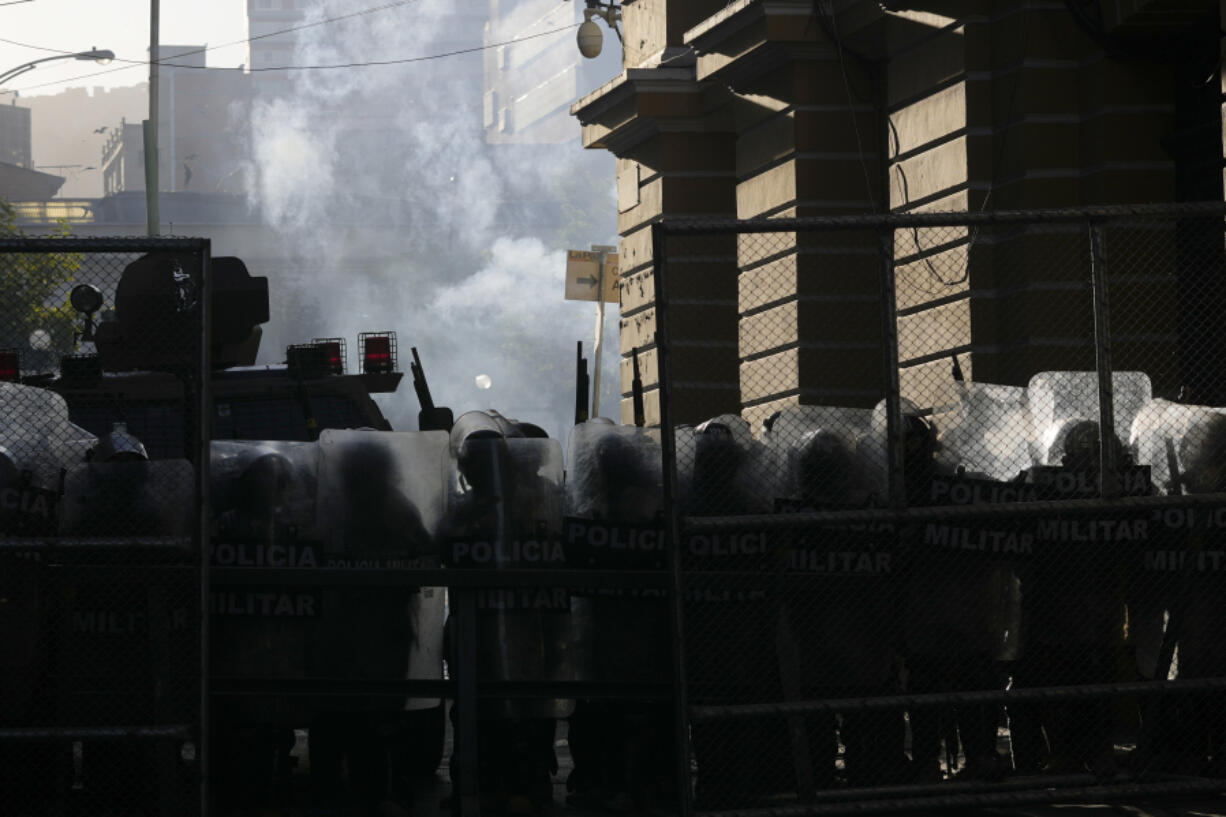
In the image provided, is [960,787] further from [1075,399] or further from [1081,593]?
[1075,399]

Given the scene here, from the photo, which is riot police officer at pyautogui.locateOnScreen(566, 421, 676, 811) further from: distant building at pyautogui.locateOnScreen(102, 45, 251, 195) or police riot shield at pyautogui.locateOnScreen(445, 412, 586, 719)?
distant building at pyautogui.locateOnScreen(102, 45, 251, 195)

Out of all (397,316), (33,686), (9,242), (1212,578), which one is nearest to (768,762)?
(1212,578)

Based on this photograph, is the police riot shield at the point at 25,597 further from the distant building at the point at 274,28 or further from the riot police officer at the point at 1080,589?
the distant building at the point at 274,28

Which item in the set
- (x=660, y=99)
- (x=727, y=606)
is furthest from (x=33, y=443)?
(x=660, y=99)

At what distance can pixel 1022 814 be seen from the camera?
26.2 ft

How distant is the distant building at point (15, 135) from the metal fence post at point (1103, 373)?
121 metres

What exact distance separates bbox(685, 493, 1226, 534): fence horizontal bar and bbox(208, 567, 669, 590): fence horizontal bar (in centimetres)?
40

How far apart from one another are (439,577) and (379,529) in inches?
20.6

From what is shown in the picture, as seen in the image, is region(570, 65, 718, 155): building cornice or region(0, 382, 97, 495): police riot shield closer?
region(0, 382, 97, 495): police riot shield

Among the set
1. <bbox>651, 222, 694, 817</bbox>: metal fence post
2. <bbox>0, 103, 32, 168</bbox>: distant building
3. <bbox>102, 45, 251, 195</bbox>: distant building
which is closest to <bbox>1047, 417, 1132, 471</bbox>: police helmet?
<bbox>651, 222, 694, 817</bbox>: metal fence post

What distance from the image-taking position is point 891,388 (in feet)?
24.0

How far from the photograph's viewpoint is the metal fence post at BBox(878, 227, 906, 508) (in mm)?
7316

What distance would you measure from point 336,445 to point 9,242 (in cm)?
166

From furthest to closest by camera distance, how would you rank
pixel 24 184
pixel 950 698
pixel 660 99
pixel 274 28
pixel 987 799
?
1. pixel 274 28
2. pixel 24 184
3. pixel 660 99
4. pixel 987 799
5. pixel 950 698
